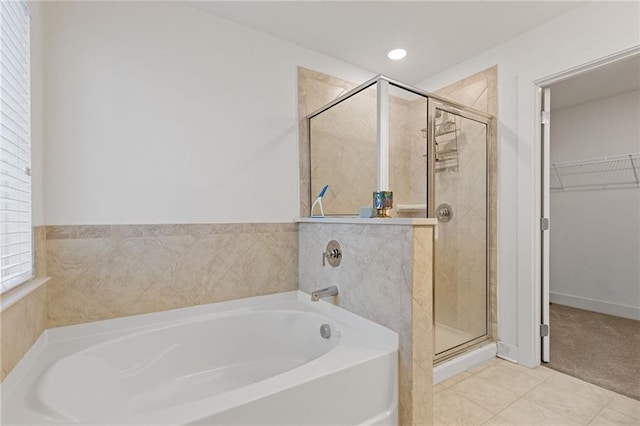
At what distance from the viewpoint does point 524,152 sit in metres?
2.10

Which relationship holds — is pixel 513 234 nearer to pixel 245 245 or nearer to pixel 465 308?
pixel 465 308

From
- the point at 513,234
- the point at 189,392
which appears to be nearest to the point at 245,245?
the point at 189,392

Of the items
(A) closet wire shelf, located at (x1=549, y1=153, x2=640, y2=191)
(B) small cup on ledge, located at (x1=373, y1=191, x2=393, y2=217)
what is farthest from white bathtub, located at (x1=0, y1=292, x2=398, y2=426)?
(A) closet wire shelf, located at (x1=549, y1=153, x2=640, y2=191)

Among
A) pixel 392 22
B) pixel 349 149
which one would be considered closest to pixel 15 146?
pixel 349 149

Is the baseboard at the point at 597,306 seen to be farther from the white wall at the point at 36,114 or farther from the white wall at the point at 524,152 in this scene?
the white wall at the point at 36,114

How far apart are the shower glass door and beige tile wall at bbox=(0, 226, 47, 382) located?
2.33 metres

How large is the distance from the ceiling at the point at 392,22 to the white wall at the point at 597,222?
201cm

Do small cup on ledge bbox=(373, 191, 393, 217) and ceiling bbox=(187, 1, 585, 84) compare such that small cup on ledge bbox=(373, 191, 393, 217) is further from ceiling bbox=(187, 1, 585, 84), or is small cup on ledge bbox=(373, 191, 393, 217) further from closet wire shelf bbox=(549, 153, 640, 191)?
closet wire shelf bbox=(549, 153, 640, 191)

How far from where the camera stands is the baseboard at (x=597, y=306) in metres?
3.00

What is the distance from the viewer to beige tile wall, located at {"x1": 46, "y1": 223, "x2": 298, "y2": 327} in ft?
5.10

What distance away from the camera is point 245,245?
81.0 inches

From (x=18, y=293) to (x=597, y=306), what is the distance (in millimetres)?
4802

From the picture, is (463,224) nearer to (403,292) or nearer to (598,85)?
(403,292)

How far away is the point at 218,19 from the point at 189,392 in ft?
7.65
